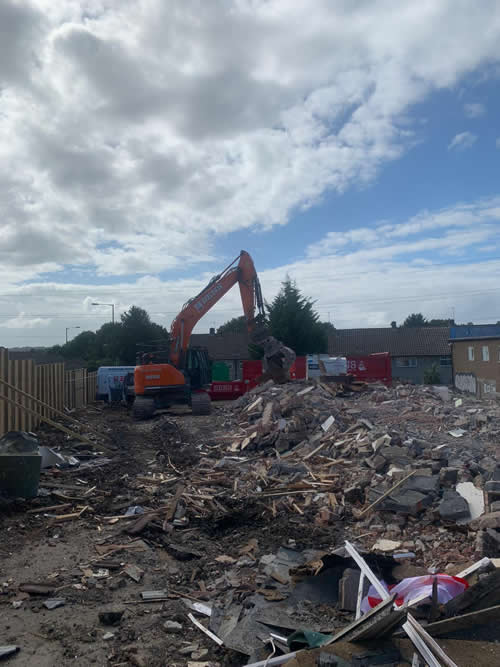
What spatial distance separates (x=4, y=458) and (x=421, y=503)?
636cm

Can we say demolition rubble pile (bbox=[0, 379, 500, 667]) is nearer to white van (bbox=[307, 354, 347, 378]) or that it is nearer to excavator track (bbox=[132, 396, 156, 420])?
excavator track (bbox=[132, 396, 156, 420])

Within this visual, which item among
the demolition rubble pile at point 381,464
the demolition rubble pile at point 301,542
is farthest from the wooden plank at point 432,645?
the demolition rubble pile at point 381,464

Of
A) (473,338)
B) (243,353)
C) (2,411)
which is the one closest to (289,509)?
(2,411)

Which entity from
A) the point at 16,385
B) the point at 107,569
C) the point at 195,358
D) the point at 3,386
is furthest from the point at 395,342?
the point at 107,569

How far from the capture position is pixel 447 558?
661 cm

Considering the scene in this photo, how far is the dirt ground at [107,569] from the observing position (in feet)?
15.8

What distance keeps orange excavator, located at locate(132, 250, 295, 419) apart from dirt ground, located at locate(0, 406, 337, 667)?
26.8 ft

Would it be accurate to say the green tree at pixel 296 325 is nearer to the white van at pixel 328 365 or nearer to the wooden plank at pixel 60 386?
the white van at pixel 328 365

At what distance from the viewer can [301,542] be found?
24.4 ft

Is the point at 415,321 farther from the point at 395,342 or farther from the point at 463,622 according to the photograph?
the point at 463,622

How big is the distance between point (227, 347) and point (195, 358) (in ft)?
119

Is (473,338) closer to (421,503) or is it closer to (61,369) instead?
(61,369)

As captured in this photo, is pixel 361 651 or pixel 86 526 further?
pixel 86 526

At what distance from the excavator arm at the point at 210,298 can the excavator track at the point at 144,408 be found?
1.90 m
